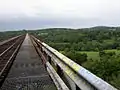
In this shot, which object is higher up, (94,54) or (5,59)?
(5,59)

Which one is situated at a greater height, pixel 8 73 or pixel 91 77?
pixel 91 77

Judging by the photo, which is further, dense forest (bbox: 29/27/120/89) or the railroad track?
dense forest (bbox: 29/27/120/89)

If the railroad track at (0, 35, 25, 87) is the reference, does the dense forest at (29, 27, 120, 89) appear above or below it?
below

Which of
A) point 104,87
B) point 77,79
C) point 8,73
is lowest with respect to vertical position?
point 8,73

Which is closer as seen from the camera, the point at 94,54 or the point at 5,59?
the point at 5,59

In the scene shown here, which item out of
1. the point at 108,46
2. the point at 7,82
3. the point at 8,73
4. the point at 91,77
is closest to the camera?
the point at 91,77

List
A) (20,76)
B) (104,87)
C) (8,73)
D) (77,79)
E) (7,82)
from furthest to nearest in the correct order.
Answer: (8,73) → (20,76) → (7,82) → (77,79) → (104,87)

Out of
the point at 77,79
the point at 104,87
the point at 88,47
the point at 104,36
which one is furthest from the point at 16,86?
the point at 104,36

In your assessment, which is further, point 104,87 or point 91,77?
point 91,77

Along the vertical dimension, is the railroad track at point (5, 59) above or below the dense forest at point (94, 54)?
above

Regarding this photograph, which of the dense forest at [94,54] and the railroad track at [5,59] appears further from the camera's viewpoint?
the dense forest at [94,54]

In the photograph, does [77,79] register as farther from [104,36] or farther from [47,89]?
[104,36]
